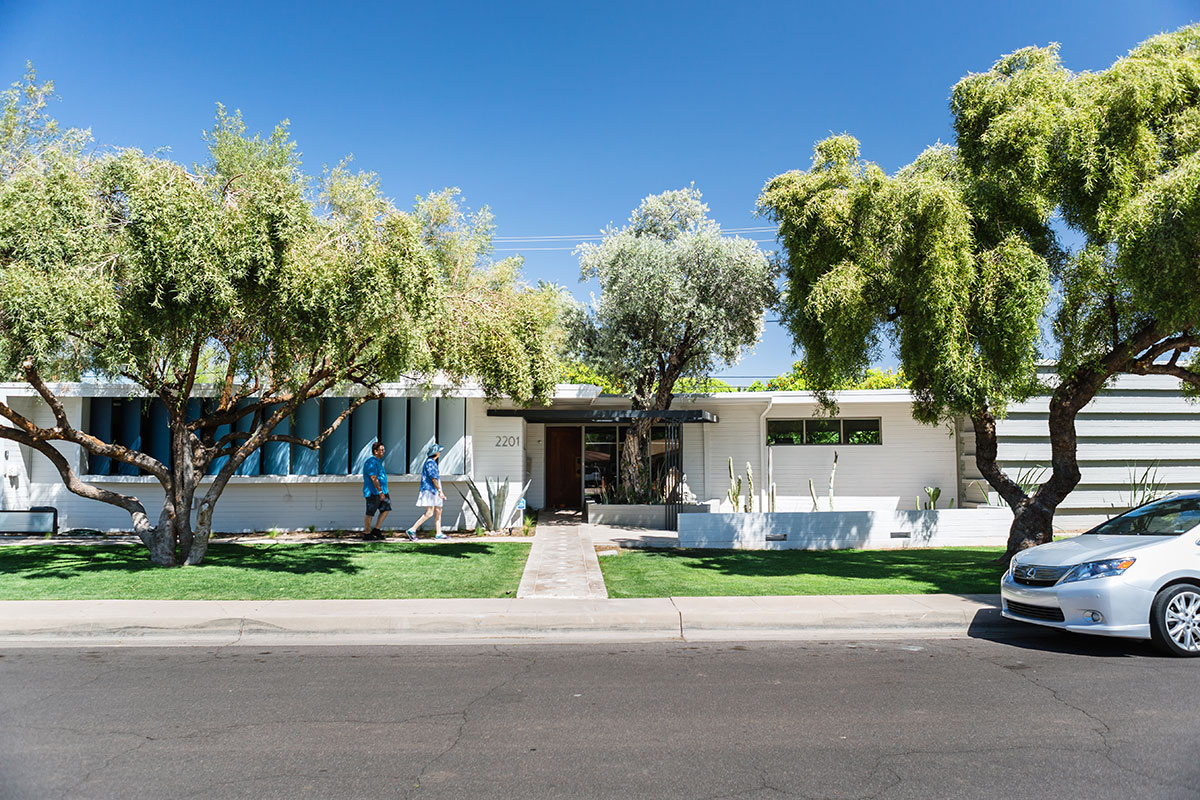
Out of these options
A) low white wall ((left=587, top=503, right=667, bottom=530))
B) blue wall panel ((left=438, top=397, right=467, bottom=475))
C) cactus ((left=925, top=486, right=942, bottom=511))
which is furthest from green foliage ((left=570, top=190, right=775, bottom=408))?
cactus ((left=925, top=486, right=942, bottom=511))

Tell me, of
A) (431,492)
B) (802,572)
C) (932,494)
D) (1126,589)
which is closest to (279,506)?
(431,492)

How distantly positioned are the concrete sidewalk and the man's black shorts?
5.90m

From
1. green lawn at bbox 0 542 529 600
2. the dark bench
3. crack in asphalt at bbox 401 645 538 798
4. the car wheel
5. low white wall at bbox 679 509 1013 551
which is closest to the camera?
crack in asphalt at bbox 401 645 538 798

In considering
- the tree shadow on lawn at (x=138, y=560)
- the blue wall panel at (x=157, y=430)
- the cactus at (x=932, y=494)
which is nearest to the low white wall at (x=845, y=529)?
the cactus at (x=932, y=494)

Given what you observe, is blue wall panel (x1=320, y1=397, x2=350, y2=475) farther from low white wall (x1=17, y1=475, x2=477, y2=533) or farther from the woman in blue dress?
the woman in blue dress

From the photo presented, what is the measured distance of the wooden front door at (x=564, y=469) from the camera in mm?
21359

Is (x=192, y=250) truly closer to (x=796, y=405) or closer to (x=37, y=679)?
(x=37, y=679)

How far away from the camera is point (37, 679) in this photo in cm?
615

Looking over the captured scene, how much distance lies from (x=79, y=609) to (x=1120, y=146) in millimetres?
12917

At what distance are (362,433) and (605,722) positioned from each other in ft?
39.4

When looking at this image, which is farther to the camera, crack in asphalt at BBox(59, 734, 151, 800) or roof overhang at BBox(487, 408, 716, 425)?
roof overhang at BBox(487, 408, 716, 425)

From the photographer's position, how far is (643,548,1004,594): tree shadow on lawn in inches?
407

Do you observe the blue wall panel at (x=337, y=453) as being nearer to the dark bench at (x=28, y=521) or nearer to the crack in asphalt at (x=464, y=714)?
the dark bench at (x=28, y=521)

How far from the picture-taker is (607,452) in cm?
2141
